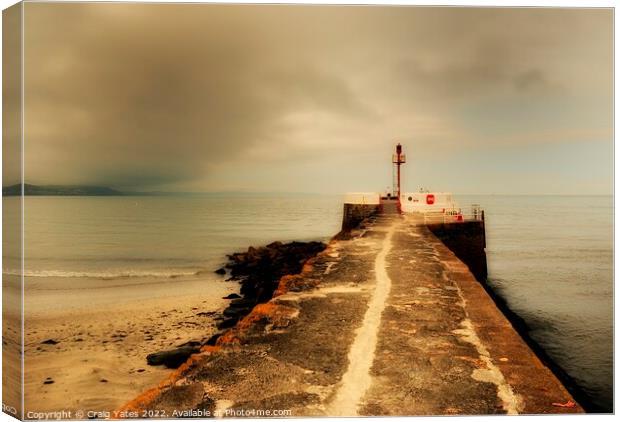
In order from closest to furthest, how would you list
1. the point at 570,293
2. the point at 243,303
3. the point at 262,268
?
the point at 243,303, the point at 570,293, the point at 262,268

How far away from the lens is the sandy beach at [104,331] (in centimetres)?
638

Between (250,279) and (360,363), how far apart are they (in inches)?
444

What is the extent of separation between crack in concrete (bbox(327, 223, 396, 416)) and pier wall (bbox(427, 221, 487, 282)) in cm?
932

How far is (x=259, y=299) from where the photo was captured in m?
10.6

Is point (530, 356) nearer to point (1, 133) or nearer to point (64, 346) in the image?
point (1, 133)

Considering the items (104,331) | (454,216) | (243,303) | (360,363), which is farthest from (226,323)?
(454,216)

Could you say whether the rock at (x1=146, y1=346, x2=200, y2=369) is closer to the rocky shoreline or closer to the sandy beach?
the rocky shoreline

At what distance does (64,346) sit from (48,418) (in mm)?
4821

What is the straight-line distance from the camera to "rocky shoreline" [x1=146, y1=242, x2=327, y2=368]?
7.64 meters

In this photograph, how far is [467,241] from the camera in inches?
574

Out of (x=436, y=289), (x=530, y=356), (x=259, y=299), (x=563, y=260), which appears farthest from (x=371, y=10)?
(x=563, y=260)

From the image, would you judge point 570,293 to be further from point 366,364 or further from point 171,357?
point 366,364

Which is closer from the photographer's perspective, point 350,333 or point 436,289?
point 350,333

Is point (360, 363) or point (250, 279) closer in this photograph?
point (360, 363)
